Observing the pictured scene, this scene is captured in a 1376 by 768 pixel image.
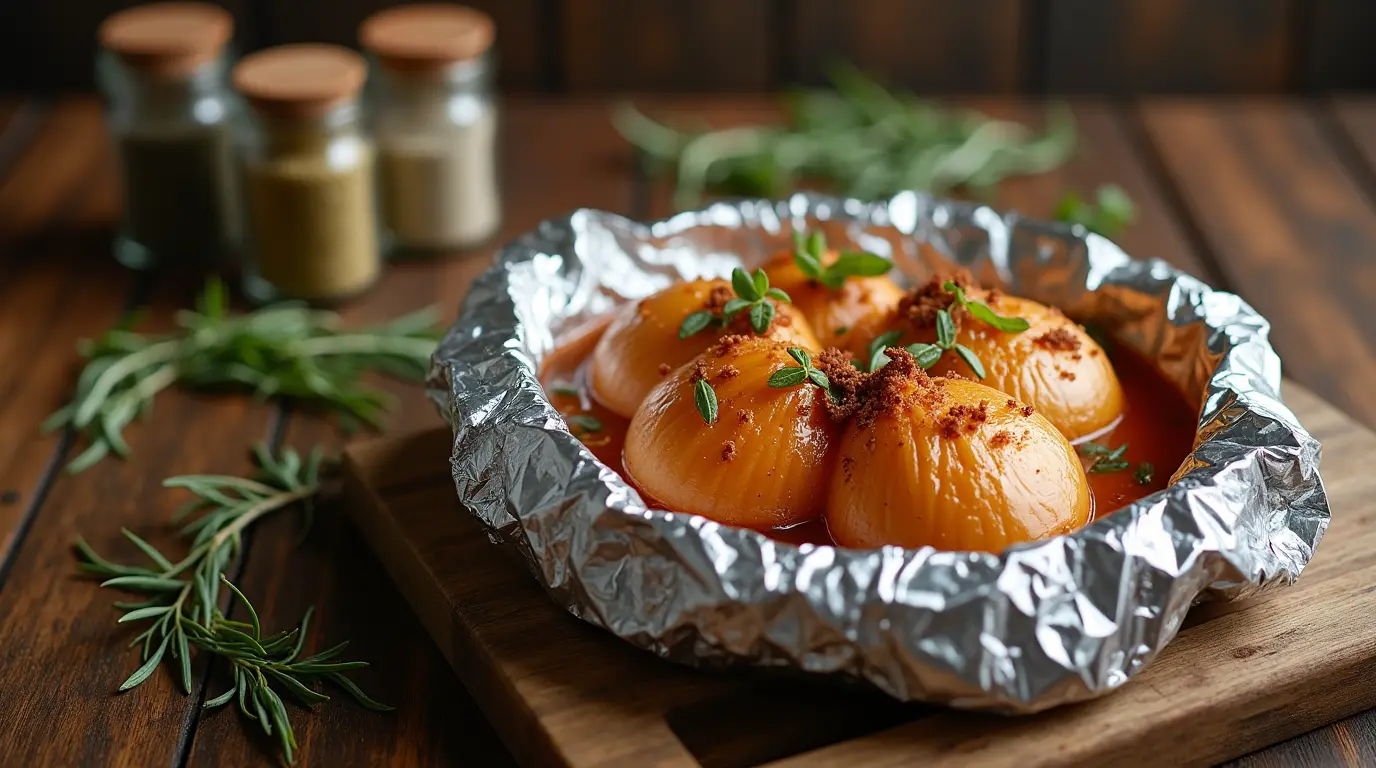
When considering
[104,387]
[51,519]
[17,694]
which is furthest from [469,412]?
[104,387]

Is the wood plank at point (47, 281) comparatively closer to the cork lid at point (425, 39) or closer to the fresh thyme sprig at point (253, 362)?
the fresh thyme sprig at point (253, 362)

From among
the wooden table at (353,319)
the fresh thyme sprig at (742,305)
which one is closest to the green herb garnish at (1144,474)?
the wooden table at (353,319)

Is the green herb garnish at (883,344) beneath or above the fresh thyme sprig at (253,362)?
A: above

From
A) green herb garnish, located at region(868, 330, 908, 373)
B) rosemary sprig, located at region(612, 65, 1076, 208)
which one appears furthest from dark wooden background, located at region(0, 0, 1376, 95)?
green herb garnish, located at region(868, 330, 908, 373)

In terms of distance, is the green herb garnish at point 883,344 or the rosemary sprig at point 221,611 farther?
the green herb garnish at point 883,344

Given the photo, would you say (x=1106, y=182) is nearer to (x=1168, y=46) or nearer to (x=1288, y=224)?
(x=1288, y=224)

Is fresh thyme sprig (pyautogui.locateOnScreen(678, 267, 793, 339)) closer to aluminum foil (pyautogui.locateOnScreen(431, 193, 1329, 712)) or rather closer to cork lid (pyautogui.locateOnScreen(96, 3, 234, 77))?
aluminum foil (pyautogui.locateOnScreen(431, 193, 1329, 712))
